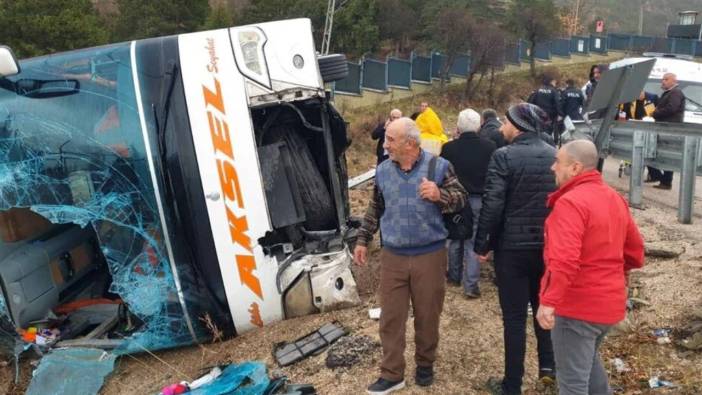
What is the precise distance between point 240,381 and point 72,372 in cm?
143

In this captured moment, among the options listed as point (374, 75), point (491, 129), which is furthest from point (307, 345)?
point (374, 75)

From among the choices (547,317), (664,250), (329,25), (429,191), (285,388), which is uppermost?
(329,25)

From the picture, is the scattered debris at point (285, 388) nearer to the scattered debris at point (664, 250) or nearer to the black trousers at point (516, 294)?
the black trousers at point (516, 294)

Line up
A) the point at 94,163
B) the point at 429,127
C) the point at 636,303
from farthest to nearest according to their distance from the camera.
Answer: the point at 429,127
the point at 636,303
the point at 94,163

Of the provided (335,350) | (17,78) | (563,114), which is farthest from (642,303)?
(563,114)

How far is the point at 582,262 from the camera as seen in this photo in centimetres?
261

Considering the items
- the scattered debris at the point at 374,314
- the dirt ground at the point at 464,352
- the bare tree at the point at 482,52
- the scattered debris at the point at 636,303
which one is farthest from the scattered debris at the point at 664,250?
the bare tree at the point at 482,52

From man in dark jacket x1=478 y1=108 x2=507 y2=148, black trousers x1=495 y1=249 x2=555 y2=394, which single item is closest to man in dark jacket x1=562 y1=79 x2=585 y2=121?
man in dark jacket x1=478 y1=108 x2=507 y2=148

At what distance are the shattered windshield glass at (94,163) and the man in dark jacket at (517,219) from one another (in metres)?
2.36

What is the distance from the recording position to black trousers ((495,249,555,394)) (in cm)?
320

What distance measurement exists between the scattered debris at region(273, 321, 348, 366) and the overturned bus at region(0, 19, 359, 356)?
27cm

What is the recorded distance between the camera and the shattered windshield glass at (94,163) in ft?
13.4

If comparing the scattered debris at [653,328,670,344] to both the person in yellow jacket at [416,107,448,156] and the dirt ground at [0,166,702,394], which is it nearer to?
the dirt ground at [0,166,702,394]

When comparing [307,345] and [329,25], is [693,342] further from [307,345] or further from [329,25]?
[329,25]
